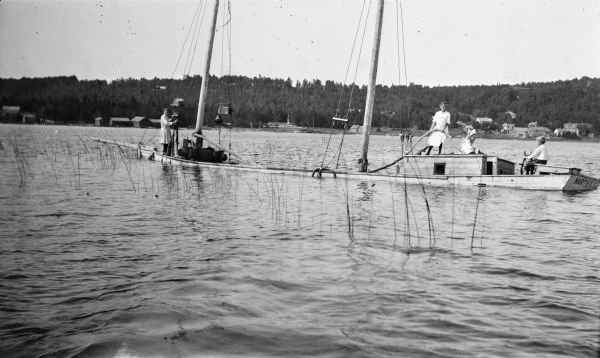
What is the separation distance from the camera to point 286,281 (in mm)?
8328

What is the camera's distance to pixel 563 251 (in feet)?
37.5

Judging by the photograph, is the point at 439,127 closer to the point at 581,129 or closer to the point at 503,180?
the point at 503,180

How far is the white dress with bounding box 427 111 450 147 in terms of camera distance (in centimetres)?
2302

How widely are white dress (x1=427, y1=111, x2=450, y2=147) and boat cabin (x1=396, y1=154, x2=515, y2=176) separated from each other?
4.14ft

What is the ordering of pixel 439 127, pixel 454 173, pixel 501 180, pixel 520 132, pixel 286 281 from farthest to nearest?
pixel 520 132 < pixel 439 127 < pixel 454 173 < pixel 501 180 < pixel 286 281

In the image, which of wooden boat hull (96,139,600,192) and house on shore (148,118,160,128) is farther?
house on shore (148,118,160,128)

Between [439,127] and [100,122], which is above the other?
[100,122]

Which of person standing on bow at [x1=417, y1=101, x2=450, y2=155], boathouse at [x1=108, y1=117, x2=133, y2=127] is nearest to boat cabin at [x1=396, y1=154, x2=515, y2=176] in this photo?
person standing on bow at [x1=417, y1=101, x2=450, y2=155]

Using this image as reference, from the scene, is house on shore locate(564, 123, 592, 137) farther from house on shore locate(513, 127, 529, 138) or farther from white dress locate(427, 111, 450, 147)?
white dress locate(427, 111, 450, 147)

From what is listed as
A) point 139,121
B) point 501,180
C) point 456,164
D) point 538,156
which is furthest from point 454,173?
point 139,121

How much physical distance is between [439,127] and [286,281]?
652 inches

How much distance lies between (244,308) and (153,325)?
4.10 feet

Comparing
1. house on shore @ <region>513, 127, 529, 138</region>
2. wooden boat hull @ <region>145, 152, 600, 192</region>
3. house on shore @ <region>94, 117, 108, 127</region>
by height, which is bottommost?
wooden boat hull @ <region>145, 152, 600, 192</region>

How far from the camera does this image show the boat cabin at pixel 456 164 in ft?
72.0
